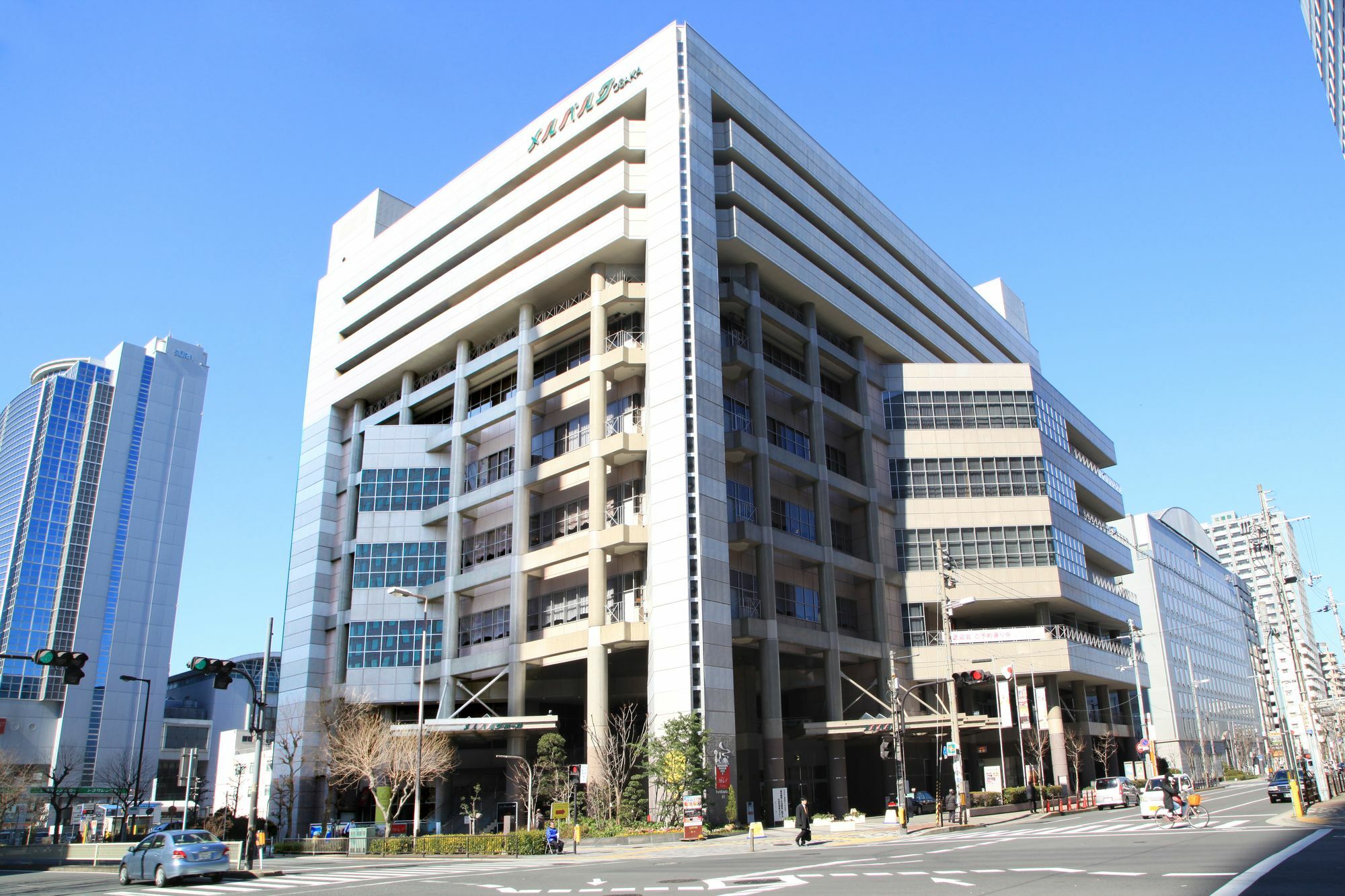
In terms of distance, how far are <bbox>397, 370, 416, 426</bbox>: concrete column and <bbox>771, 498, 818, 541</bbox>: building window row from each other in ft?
99.0

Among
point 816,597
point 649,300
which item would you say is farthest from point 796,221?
point 816,597

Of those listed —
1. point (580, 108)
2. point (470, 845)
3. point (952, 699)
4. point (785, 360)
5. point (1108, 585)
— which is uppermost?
point (580, 108)

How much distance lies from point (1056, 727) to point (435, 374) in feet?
176

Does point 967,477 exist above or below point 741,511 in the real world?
above

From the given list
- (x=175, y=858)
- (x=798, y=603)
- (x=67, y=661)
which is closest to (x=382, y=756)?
(x=798, y=603)

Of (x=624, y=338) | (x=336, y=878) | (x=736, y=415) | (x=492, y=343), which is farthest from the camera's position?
(x=492, y=343)

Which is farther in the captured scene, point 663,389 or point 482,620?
point 482,620

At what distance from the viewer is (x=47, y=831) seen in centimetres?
10806

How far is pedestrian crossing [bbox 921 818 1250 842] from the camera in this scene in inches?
1340

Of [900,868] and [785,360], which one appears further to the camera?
[785,360]

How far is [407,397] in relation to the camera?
76188mm

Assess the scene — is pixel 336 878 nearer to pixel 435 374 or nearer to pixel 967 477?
pixel 435 374

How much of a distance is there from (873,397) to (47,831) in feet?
335

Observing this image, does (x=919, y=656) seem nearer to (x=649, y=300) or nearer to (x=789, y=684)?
(x=789, y=684)
